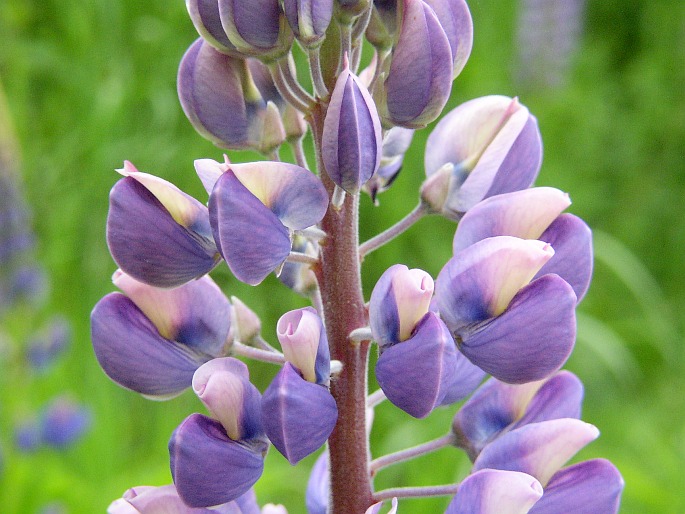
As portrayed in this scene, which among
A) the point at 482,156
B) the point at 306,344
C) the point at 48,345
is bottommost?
the point at 306,344

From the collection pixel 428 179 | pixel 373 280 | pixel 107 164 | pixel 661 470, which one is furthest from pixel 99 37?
pixel 428 179

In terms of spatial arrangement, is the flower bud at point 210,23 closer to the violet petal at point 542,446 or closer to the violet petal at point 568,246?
the violet petal at point 568,246

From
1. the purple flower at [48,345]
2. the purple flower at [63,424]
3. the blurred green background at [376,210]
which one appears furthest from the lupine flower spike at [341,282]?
the purple flower at [48,345]

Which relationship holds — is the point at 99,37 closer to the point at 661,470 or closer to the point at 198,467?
the point at 661,470

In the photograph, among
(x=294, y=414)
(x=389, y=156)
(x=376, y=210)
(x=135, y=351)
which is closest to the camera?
(x=294, y=414)

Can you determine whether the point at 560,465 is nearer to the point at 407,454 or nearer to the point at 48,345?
the point at 407,454

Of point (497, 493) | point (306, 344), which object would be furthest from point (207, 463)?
point (497, 493)

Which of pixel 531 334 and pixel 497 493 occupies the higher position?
pixel 531 334

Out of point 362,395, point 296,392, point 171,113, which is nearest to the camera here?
point 296,392
